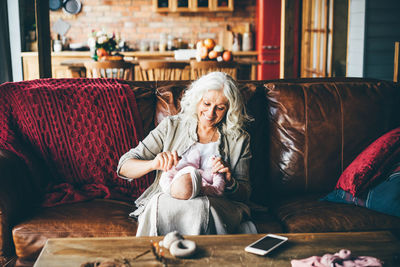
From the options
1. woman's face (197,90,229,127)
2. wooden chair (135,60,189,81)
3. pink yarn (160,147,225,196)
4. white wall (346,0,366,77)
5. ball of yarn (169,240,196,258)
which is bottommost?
ball of yarn (169,240,196,258)

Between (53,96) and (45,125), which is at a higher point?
(53,96)

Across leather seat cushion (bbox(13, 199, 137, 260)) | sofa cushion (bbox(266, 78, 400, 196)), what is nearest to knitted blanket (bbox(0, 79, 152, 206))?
leather seat cushion (bbox(13, 199, 137, 260))

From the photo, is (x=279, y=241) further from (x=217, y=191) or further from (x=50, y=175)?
(x=50, y=175)

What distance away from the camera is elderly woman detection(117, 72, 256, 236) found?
1.83 meters

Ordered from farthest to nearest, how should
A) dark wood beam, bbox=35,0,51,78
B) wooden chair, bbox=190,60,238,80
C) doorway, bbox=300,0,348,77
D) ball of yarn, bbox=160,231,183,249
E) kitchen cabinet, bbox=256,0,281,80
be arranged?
kitchen cabinet, bbox=256,0,281,80, doorway, bbox=300,0,348,77, wooden chair, bbox=190,60,238,80, dark wood beam, bbox=35,0,51,78, ball of yarn, bbox=160,231,183,249

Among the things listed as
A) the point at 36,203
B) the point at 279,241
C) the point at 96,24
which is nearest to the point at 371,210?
the point at 279,241

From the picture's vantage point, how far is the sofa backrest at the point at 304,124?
246cm

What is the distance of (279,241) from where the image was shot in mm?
1489

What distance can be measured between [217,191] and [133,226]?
A: 0.41 meters

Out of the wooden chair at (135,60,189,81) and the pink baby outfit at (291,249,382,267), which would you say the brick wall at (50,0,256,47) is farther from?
the pink baby outfit at (291,249,382,267)

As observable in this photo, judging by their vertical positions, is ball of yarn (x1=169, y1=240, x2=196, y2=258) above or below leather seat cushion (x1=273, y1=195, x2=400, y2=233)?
above

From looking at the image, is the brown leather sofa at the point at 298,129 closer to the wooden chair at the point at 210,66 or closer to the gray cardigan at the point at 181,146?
the gray cardigan at the point at 181,146

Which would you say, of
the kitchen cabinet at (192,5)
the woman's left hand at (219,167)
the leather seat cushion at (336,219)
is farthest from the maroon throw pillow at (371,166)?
the kitchen cabinet at (192,5)

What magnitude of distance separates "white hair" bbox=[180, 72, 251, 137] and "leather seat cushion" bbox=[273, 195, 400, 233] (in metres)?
0.48
